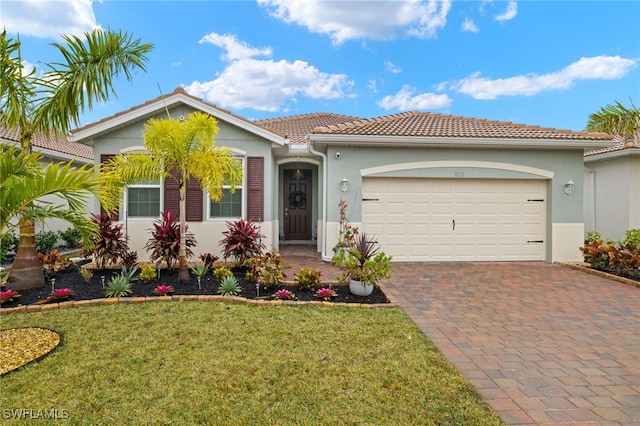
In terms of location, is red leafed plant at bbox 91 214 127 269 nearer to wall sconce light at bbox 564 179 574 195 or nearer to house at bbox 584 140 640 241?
wall sconce light at bbox 564 179 574 195

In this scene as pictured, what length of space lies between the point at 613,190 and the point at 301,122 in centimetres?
1277

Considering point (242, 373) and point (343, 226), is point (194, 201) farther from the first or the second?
point (242, 373)

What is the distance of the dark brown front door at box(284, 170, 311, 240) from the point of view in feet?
43.5

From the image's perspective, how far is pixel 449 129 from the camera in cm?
1018

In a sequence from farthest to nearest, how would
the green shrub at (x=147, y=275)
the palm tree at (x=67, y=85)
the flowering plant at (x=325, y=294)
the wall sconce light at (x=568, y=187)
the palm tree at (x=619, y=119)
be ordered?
1. the palm tree at (x=619, y=119)
2. the wall sconce light at (x=568, y=187)
3. the green shrub at (x=147, y=275)
4. the flowering plant at (x=325, y=294)
5. the palm tree at (x=67, y=85)

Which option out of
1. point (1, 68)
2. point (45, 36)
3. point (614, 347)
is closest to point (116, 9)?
point (45, 36)

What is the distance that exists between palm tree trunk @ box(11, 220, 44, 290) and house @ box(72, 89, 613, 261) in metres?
2.78

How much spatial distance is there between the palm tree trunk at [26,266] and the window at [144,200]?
2871 millimetres

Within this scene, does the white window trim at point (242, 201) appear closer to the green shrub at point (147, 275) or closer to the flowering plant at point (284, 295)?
the green shrub at point (147, 275)

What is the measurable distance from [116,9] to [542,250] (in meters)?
13.4

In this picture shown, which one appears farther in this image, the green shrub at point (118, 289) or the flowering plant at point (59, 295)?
the green shrub at point (118, 289)

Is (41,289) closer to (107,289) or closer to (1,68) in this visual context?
(107,289)


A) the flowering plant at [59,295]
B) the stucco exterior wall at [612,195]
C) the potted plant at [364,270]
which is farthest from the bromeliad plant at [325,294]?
the stucco exterior wall at [612,195]

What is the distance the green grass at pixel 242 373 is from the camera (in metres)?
2.81
